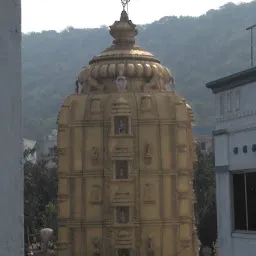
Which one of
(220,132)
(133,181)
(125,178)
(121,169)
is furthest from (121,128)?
(220,132)

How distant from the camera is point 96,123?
25219 mm

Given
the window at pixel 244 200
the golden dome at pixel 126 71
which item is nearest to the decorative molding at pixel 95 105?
the golden dome at pixel 126 71

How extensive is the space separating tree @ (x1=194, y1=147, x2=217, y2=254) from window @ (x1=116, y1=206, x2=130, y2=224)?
20300mm

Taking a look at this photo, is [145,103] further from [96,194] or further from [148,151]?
[96,194]

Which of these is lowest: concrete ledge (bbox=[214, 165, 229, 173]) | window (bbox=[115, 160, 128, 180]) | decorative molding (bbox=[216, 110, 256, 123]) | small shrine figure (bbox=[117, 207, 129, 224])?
small shrine figure (bbox=[117, 207, 129, 224])

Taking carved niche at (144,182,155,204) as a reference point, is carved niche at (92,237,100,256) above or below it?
below

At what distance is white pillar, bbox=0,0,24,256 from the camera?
2.81 metres

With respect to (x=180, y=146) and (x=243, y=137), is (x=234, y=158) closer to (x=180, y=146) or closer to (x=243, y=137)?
(x=243, y=137)

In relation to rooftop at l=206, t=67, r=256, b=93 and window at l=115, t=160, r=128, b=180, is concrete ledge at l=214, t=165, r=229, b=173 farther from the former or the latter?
window at l=115, t=160, r=128, b=180

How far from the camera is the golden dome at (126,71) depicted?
2616cm

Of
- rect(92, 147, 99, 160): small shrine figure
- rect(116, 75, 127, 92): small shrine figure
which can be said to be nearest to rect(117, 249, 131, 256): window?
rect(92, 147, 99, 160): small shrine figure

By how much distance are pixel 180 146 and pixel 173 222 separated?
300 cm

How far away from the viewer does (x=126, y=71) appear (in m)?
26.0

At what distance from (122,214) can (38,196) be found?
108 ft
